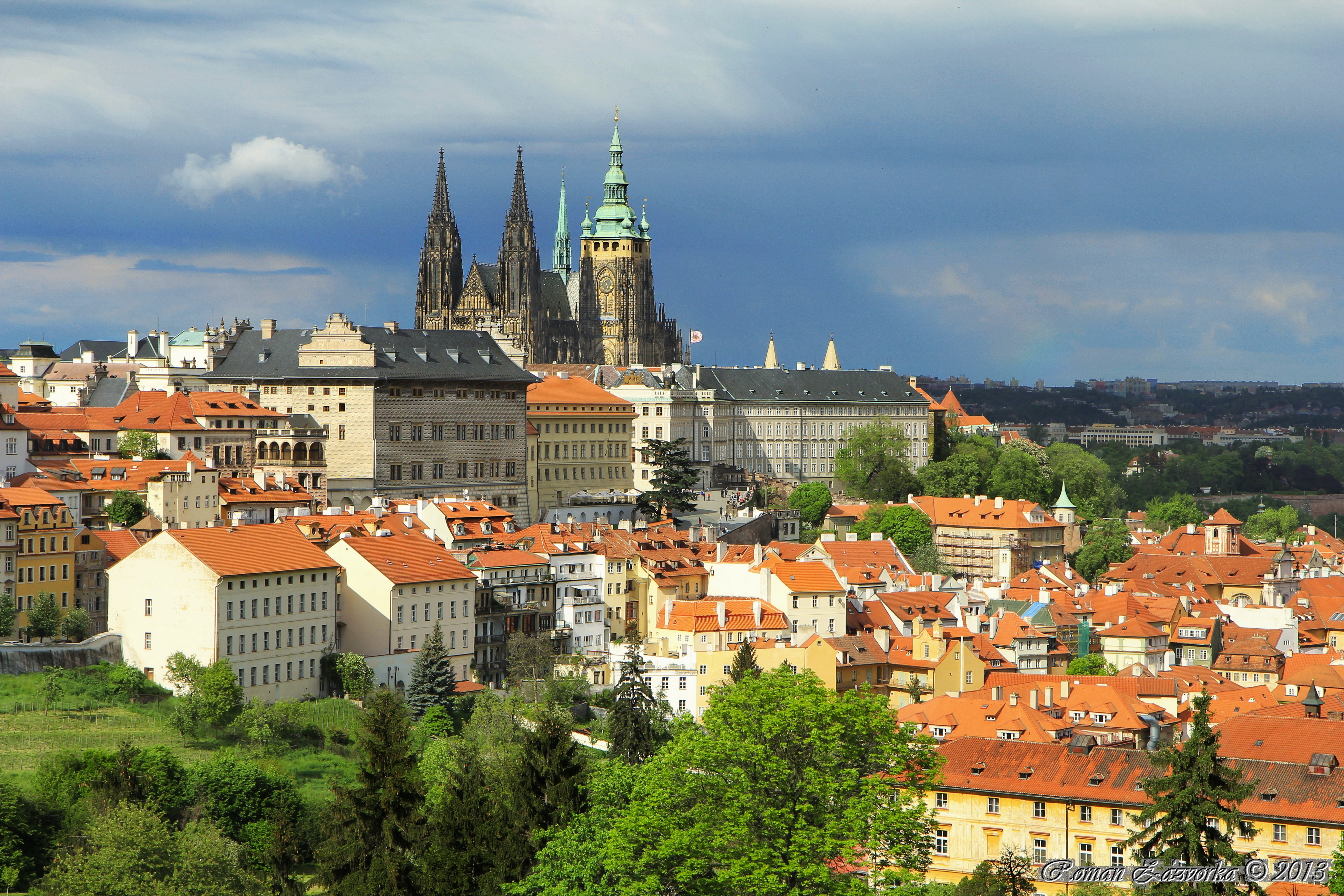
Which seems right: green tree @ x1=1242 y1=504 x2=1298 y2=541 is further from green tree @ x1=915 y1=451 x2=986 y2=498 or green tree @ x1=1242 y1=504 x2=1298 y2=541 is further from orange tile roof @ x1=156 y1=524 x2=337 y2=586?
orange tile roof @ x1=156 y1=524 x2=337 y2=586

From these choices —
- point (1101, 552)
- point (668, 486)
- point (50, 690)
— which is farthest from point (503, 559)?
point (1101, 552)

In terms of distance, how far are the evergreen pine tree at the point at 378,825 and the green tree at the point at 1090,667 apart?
43721mm

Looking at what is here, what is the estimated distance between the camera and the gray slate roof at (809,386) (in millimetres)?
159250

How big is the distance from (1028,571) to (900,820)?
74748 mm

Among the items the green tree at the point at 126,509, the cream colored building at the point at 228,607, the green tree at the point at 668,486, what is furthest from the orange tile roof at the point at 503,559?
the green tree at the point at 668,486

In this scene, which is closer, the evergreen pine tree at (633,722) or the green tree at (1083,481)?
the evergreen pine tree at (633,722)

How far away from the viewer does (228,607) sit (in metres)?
71.5

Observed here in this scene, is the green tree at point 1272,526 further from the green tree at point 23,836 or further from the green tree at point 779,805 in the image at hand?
the green tree at point 779,805

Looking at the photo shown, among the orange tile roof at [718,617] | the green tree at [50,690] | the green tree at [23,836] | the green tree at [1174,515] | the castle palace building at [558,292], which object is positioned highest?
the castle palace building at [558,292]

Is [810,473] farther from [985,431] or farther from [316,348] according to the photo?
[316,348]

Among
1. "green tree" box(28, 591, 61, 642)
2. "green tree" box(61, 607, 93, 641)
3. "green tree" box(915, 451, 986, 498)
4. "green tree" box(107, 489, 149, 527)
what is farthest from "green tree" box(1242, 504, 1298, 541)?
"green tree" box(28, 591, 61, 642)

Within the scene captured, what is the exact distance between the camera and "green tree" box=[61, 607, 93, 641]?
73938 millimetres

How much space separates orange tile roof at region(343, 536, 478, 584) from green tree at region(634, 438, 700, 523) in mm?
34965

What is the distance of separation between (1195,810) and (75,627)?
46424 mm
